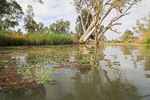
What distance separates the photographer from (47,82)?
142 inches

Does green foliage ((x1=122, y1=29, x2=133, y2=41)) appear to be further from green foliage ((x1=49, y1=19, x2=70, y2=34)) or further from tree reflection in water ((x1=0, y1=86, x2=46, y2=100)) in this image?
tree reflection in water ((x1=0, y1=86, x2=46, y2=100))

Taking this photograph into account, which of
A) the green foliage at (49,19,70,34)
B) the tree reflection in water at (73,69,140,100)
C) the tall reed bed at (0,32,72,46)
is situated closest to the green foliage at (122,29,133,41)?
the green foliage at (49,19,70,34)

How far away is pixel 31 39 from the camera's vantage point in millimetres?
17953

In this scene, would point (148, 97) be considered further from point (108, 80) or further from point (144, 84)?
point (108, 80)

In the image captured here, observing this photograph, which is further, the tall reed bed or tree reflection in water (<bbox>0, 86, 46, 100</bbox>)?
the tall reed bed

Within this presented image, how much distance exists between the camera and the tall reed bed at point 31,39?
15602 mm

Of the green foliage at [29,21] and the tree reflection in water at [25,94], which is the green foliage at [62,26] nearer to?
the green foliage at [29,21]

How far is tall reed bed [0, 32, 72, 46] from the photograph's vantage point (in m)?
15.6

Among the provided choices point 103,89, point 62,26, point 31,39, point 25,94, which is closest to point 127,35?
point 62,26

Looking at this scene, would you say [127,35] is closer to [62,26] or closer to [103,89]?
[62,26]

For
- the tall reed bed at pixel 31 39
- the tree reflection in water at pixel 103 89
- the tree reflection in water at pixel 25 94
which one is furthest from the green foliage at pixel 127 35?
the tree reflection in water at pixel 25 94

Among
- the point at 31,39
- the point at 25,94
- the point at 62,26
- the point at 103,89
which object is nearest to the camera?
the point at 25,94

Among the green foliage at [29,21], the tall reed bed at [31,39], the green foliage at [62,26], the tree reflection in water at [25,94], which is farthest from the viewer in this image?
the green foliage at [62,26]

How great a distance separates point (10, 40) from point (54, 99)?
557 inches
